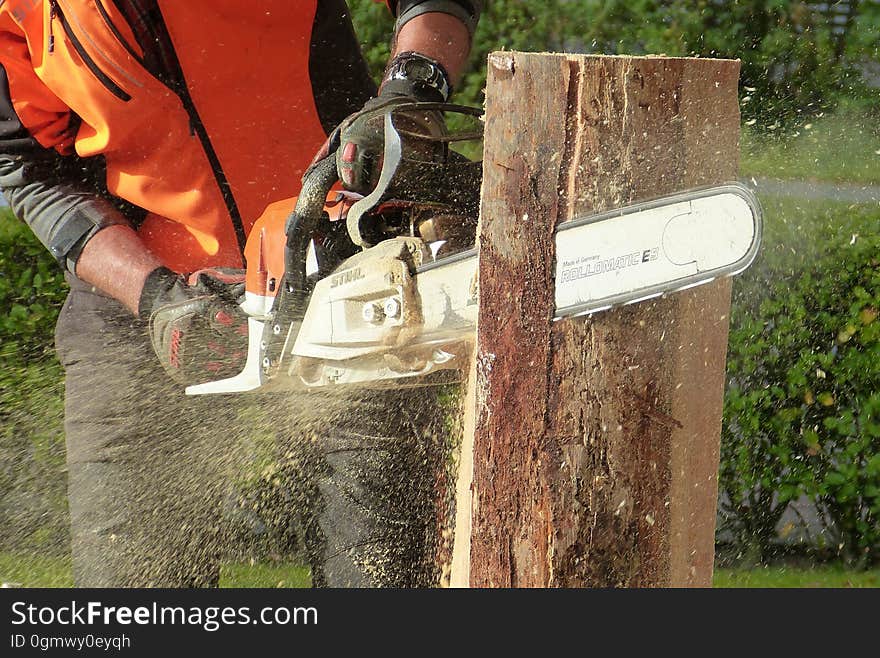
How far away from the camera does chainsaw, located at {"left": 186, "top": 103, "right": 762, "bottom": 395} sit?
1.38 meters

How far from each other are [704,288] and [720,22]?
8.74 ft

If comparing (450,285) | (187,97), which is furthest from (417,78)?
(187,97)

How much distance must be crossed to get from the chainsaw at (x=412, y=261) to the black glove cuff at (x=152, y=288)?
0.24 m

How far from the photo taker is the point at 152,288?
2.15m

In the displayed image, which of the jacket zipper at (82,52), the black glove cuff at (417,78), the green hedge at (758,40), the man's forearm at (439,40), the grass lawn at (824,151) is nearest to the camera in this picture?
the black glove cuff at (417,78)

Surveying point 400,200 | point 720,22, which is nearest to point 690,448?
point 400,200

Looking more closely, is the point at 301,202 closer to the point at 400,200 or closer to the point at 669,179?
the point at 400,200

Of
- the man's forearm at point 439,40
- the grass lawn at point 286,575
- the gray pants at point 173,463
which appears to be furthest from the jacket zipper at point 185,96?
the grass lawn at point 286,575

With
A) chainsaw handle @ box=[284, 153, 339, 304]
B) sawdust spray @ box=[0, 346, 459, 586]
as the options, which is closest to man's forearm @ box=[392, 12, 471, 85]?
chainsaw handle @ box=[284, 153, 339, 304]

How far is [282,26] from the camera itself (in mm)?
2174

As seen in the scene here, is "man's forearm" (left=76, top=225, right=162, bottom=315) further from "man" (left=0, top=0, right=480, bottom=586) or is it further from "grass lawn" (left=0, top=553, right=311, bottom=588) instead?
"grass lawn" (left=0, top=553, right=311, bottom=588)

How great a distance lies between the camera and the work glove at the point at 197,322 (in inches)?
80.4

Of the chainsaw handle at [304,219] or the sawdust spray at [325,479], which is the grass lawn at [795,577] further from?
the chainsaw handle at [304,219]

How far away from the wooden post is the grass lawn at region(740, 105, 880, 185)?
1.93 metres
